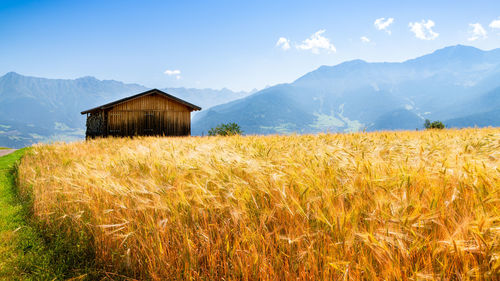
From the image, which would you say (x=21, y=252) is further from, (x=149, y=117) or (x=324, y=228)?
(x=149, y=117)

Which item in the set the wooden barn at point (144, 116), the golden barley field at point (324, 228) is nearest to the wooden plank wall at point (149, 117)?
the wooden barn at point (144, 116)

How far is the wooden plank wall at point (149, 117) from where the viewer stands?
2942cm

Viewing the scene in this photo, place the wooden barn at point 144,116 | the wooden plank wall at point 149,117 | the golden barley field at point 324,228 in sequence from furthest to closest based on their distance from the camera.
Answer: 1. the wooden plank wall at point 149,117
2. the wooden barn at point 144,116
3. the golden barley field at point 324,228

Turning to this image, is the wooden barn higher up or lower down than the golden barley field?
higher up

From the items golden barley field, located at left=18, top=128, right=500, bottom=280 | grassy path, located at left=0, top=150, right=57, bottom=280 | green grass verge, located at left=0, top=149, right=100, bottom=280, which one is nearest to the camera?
golden barley field, located at left=18, top=128, right=500, bottom=280

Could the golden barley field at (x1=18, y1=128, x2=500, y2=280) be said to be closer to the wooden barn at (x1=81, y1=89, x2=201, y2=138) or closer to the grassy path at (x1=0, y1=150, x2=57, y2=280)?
the grassy path at (x1=0, y1=150, x2=57, y2=280)

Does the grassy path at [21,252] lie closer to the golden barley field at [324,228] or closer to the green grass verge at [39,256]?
the green grass verge at [39,256]

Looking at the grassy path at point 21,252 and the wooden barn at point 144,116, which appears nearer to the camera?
the grassy path at point 21,252

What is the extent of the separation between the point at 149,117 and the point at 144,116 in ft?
1.74

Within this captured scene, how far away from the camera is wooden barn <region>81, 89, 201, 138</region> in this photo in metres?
29.1

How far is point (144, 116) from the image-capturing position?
30.6 m

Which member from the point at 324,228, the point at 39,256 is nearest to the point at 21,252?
the point at 39,256

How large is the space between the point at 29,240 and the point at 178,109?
29.1 meters

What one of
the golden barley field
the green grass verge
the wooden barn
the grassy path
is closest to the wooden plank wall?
the wooden barn
